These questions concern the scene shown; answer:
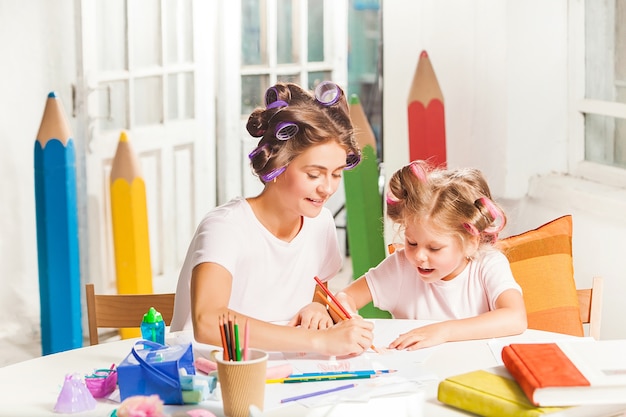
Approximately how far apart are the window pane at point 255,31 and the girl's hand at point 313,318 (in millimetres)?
3134

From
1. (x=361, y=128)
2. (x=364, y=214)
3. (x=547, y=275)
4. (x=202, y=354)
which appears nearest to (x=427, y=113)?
(x=361, y=128)

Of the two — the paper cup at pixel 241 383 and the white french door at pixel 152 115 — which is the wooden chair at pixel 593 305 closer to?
the paper cup at pixel 241 383

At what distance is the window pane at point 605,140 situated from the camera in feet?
11.1

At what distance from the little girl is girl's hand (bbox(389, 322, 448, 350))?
140mm

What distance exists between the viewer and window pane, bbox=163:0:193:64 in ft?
14.8

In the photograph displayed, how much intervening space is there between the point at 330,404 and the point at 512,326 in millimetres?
610

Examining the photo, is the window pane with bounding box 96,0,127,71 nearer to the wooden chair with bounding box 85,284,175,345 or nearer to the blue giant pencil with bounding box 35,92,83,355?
the blue giant pencil with bounding box 35,92,83,355

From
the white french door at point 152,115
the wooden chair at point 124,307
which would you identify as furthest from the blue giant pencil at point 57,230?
the wooden chair at point 124,307

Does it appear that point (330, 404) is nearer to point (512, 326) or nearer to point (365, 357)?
point (365, 357)

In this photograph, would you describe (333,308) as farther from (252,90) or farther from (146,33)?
(252,90)

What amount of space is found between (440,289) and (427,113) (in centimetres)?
142

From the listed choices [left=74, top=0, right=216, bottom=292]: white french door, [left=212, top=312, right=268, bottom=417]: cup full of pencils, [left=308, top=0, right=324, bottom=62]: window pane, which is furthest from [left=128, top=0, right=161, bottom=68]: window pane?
[left=212, top=312, right=268, bottom=417]: cup full of pencils

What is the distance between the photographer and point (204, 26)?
4.62 metres

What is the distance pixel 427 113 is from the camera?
360 centimetres
